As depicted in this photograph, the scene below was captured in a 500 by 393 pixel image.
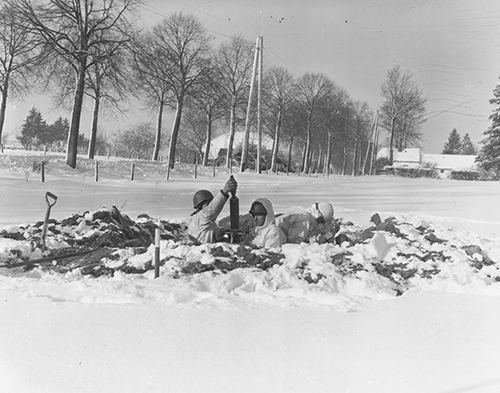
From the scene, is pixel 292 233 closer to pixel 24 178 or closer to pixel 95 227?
pixel 95 227

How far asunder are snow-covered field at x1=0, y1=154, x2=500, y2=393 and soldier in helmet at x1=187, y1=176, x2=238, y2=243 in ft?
1.40

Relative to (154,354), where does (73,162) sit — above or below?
above

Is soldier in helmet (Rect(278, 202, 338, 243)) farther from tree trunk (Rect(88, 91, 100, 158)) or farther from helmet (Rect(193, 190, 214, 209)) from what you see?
tree trunk (Rect(88, 91, 100, 158))

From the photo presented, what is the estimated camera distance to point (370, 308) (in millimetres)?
3430

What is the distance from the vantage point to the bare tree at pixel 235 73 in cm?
576

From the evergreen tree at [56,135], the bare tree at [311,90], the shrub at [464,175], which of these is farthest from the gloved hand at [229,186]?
the evergreen tree at [56,135]

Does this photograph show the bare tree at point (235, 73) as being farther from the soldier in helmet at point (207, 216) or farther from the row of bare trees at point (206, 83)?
the soldier in helmet at point (207, 216)

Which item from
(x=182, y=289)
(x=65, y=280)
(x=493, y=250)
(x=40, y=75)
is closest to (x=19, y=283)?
(x=65, y=280)

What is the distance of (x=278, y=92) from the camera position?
21.5 ft

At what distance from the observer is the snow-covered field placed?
7.33 ft

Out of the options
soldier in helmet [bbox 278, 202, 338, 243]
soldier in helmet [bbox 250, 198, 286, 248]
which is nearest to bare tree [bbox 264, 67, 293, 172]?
soldier in helmet [bbox 278, 202, 338, 243]

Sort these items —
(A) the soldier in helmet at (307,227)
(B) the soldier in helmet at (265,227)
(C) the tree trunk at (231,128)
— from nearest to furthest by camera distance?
1. (B) the soldier in helmet at (265,227)
2. (A) the soldier in helmet at (307,227)
3. (C) the tree trunk at (231,128)

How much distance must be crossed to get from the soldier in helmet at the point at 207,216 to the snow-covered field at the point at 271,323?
0.43 meters

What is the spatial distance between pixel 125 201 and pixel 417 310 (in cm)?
716
